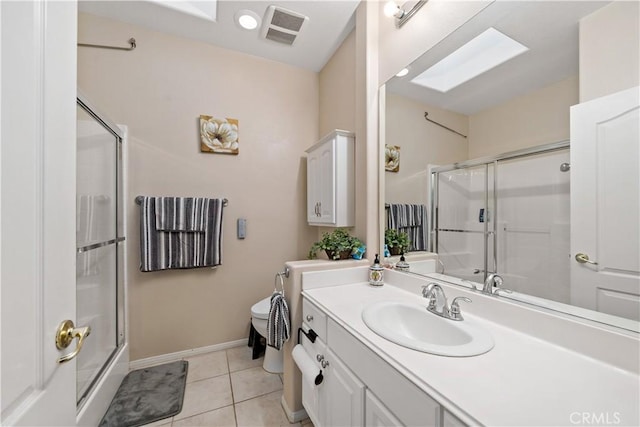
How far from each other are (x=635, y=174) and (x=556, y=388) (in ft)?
2.12

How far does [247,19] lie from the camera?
1921 mm

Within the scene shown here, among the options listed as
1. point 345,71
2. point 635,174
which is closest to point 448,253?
point 635,174

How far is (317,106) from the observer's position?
8.61 ft

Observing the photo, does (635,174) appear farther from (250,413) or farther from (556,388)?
(250,413)

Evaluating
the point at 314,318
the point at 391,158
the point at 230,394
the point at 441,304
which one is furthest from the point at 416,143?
the point at 230,394

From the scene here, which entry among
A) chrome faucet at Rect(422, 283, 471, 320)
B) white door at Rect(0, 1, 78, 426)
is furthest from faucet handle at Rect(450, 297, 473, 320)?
white door at Rect(0, 1, 78, 426)

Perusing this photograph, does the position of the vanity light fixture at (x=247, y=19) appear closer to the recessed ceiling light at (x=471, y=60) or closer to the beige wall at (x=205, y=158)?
the beige wall at (x=205, y=158)

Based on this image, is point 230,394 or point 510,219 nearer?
point 510,219

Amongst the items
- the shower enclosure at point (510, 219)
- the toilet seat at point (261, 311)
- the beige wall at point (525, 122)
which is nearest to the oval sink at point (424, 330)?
the shower enclosure at point (510, 219)

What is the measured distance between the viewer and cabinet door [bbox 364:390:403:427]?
0.77m

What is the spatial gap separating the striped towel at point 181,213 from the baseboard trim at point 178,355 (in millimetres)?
1062

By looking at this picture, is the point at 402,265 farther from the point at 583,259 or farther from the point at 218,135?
the point at 218,135

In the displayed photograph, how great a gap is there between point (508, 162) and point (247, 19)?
2.07 meters

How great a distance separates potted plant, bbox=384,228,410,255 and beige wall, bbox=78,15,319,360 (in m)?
1.05
